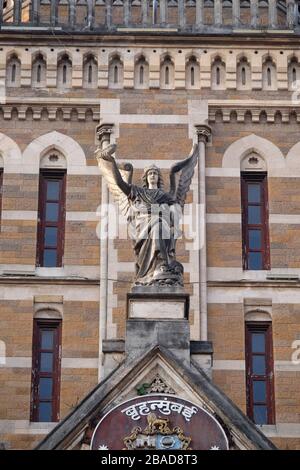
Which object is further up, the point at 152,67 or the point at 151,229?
the point at 152,67

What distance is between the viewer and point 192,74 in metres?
28.2

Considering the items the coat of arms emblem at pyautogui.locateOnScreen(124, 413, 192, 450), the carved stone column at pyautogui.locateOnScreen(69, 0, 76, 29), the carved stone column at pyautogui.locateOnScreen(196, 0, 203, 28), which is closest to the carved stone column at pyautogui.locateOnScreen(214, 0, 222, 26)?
the carved stone column at pyautogui.locateOnScreen(196, 0, 203, 28)

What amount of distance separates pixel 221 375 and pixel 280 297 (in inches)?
62.9

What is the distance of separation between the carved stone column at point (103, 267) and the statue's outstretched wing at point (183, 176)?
85.6 inches

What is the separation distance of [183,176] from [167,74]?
3.76 meters

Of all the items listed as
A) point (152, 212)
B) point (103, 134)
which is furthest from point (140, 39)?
point (152, 212)

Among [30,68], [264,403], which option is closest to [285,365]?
[264,403]

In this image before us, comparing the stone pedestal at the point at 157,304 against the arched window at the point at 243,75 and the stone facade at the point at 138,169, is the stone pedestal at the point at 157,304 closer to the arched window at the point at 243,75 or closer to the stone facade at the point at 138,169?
the stone facade at the point at 138,169

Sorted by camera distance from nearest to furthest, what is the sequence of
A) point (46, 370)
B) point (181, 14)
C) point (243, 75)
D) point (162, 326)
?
1. point (162, 326)
2. point (46, 370)
3. point (243, 75)
4. point (181, 14)

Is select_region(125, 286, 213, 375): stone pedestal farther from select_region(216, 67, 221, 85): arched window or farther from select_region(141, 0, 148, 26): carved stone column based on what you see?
select_region(141, 0, 148, 26): carved stone column

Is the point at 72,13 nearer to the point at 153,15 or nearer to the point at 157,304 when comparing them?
the point at 153,15
